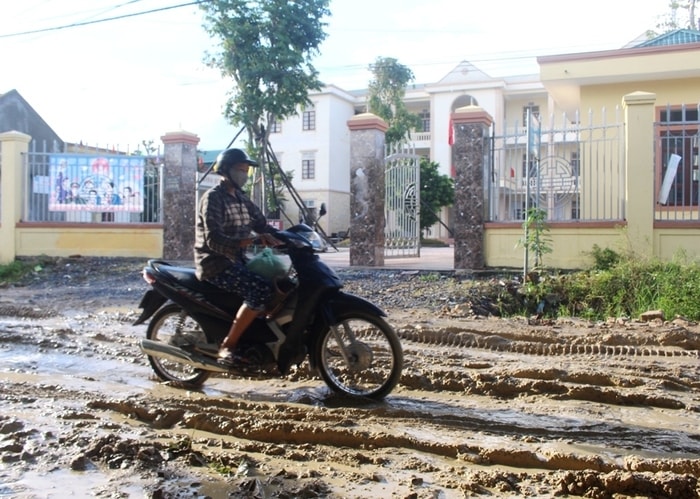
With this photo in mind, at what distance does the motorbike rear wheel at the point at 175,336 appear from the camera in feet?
16.7

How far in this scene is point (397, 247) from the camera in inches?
529

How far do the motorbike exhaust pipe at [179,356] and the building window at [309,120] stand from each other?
3659cm

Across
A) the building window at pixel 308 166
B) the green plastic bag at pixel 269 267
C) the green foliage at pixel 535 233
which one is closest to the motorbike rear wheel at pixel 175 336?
the green plastic bag at pixel 269 267

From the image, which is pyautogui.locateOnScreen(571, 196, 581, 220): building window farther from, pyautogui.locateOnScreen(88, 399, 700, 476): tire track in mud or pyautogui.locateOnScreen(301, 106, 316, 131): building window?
pyautogui.locateOnScreen(301, 106, 316, 131): building window

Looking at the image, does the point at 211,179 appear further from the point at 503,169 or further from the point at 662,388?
the point at 662,388

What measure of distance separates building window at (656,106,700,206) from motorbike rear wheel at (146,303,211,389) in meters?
8.14

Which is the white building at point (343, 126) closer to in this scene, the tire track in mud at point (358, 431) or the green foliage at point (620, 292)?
the green foliage at point (620, 292)

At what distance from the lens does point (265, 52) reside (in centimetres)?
1803

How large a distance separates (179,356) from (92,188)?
9.90 meters

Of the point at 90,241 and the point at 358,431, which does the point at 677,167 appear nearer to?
the point at 358,431

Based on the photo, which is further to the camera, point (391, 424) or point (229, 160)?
point (229, 160)

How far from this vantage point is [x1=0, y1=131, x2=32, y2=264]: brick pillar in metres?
13.7

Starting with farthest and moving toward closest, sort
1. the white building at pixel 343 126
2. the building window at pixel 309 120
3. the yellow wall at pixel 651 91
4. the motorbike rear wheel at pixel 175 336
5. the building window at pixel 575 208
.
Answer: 1. the building window at pixel 309 120
2. the white building at pixel 343 126
3. the yellow wall at pixel 651 91
4. the building window at pixel 575 208
5. the motorbike rear wheel at pixel 175 336

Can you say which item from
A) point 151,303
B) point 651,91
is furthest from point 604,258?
point 651,91
